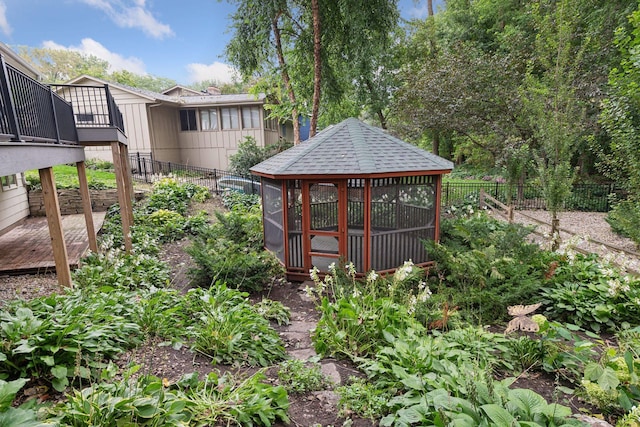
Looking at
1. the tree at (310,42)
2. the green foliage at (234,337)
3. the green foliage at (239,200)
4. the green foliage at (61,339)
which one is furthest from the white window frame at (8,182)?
the tree at (310,42)

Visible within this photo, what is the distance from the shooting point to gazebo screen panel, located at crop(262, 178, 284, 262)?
7023 mm

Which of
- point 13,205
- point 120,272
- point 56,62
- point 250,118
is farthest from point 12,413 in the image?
point 56,62

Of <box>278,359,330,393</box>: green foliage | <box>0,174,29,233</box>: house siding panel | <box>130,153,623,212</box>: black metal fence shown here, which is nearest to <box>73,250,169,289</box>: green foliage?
<box>278,359,330,393</box>: green foliage

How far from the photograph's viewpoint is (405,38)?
20484 mm

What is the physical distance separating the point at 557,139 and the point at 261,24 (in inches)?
382

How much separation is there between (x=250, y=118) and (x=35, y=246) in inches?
568

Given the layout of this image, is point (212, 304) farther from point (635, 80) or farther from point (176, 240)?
point (635, 80)

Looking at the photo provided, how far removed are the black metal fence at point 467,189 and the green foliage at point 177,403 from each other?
1185cm

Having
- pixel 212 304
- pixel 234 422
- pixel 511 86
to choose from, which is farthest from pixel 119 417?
pixel 511 86

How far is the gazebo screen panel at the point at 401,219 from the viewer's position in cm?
636

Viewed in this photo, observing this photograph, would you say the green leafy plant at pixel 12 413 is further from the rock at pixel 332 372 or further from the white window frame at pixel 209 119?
the white window frame at pixel 209 119

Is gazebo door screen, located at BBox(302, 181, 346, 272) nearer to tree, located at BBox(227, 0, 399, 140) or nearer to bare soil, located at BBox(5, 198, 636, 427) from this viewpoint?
bare soil, located at BBox(5, 198, 636, 427)

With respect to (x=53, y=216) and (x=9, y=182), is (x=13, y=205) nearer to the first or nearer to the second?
(x=9, y=182)

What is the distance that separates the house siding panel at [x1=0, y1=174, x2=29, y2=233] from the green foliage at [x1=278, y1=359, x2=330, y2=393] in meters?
8.40
